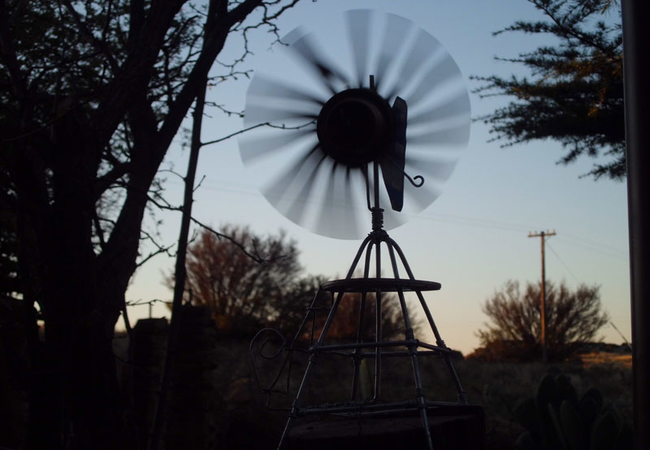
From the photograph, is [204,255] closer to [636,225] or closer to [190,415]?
[190,415]

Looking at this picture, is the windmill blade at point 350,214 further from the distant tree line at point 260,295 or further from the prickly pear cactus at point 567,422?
the distant tree line at point 260,295

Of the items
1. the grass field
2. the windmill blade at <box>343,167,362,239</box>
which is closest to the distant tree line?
the grass field

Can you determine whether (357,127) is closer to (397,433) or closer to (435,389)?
(397,433)

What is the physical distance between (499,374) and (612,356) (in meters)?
6.61

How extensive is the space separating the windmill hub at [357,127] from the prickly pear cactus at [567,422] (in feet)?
11.4

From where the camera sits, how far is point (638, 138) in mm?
1699

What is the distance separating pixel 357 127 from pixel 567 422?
12.5 ft

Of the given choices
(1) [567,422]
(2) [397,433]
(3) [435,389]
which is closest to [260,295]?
(3) [435,389]

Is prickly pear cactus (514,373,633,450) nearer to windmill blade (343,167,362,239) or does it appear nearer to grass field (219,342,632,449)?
grass field (219,342,632,449)

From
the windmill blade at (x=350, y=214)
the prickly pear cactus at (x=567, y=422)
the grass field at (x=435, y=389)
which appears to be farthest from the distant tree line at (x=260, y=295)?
the windmill blade at (x=350, y=214)

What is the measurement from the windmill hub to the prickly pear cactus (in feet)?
11.4

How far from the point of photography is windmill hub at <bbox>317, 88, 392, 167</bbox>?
255cm

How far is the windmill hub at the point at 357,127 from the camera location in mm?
2553

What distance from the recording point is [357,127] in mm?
Answer: 2580
